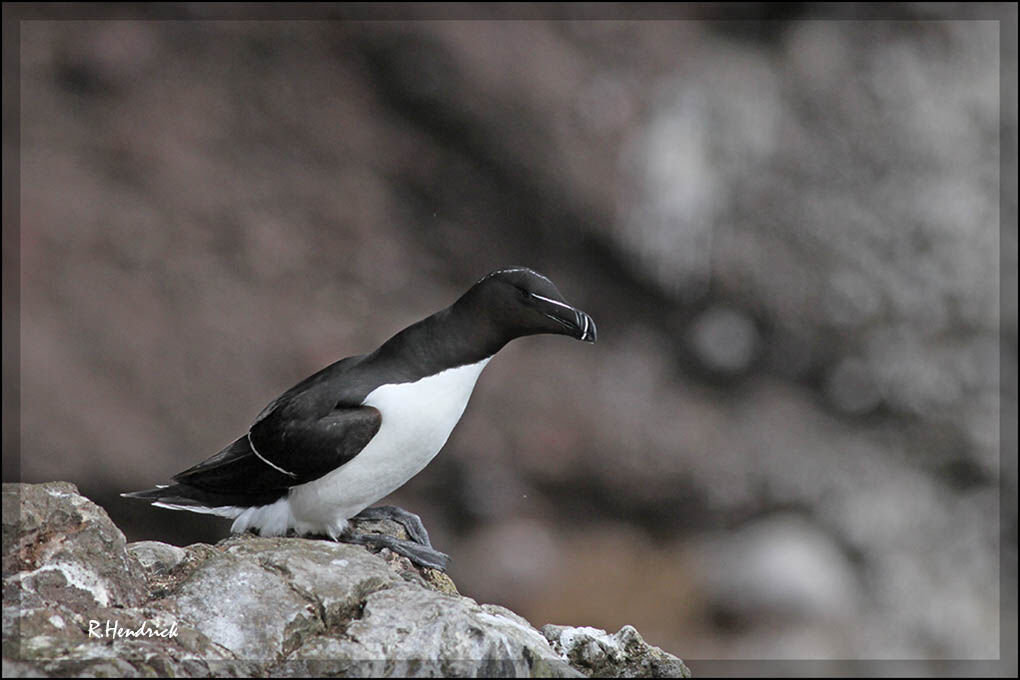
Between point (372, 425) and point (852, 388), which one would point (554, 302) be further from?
point (852, 388)

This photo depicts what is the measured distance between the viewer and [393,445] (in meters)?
4.23

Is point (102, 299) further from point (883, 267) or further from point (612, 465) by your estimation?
point (883, 267)

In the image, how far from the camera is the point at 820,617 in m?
10.5

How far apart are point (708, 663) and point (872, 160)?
4742 mm

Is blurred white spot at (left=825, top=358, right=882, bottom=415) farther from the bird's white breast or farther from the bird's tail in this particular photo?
the bird's tail

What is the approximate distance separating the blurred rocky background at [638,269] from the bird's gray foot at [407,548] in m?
5.94

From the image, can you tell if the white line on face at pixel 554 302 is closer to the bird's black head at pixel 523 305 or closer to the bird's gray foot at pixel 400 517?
the bird's black head at pixel 523 305

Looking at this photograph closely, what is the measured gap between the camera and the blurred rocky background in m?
10.6

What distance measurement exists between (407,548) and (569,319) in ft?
3.19

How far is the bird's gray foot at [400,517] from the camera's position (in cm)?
458

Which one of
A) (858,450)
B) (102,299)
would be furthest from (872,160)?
(102,299)

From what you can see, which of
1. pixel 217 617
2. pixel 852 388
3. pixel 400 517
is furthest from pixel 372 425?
pixel 852 388

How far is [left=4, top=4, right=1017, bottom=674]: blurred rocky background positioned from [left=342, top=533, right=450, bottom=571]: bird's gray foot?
5.94 m

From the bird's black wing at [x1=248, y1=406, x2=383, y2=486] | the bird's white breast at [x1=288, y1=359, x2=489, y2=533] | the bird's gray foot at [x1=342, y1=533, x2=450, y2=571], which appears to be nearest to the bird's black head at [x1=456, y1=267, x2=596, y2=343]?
the bird's white breast at [x1=288, y1=359, x2=489, y2=533]
